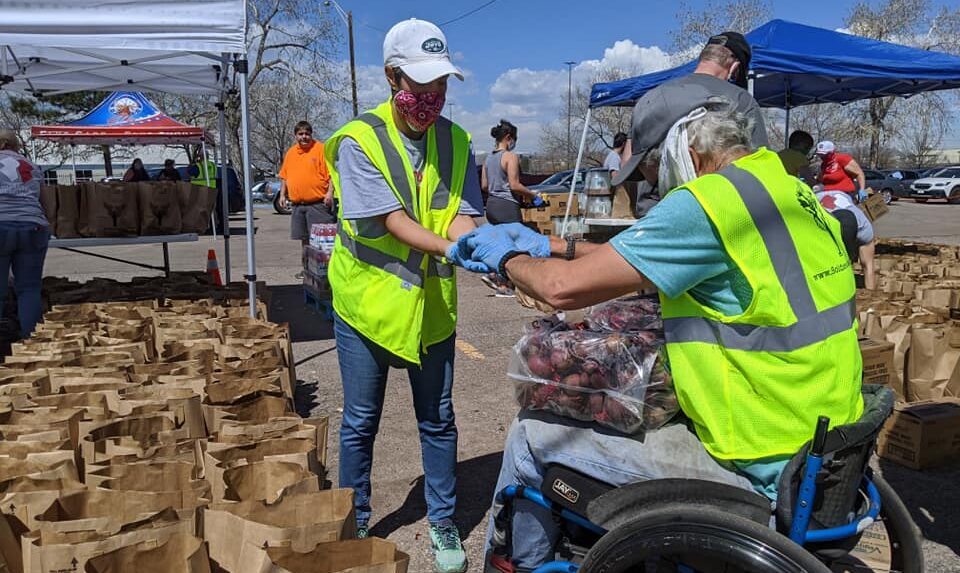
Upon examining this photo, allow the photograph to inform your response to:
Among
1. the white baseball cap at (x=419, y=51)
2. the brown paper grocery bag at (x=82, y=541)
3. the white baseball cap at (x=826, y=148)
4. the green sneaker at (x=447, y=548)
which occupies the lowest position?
the green sneaker at (x=447, y=548)

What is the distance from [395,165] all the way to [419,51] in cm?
39

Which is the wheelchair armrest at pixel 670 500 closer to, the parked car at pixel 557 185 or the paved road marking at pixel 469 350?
the paved road marking at pixel 469 350

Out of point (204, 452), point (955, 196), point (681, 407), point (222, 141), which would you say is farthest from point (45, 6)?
point (955, 196)

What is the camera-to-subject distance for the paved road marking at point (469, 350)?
603 centimetres

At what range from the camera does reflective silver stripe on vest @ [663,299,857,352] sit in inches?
68.0

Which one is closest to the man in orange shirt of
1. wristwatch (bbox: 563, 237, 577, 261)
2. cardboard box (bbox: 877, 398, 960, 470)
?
cardboard box (bbox: 877, 398, 960, 470)

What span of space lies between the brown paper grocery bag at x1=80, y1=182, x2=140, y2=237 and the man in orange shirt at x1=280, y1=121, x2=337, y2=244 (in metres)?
2.00

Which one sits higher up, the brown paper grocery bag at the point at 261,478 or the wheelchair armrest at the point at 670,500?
the wheelchair armrest at the point at 670,500

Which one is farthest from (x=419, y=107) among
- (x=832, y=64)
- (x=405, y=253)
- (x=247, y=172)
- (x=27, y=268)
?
(x=832, y=64)

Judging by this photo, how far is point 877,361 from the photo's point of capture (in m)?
4.34

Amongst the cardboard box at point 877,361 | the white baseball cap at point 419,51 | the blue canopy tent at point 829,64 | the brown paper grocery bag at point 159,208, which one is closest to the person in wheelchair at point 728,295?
the white baseball cap at point 419,51

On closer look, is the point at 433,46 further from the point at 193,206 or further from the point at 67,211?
the point at 67,211

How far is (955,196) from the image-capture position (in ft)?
97.1

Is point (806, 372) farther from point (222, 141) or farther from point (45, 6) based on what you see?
point (222, 141)
